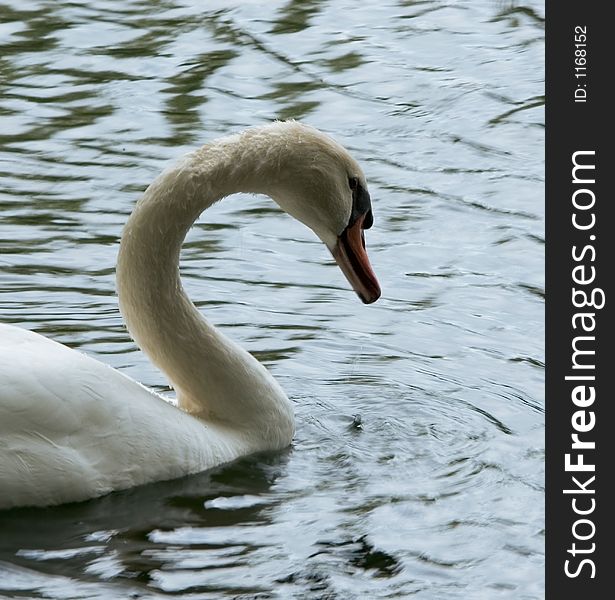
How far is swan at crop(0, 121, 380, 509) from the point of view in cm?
647

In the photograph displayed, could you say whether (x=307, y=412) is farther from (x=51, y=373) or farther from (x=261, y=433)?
(x=51, y=373)

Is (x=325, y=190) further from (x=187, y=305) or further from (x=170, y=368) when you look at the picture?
(x=170, y=368)

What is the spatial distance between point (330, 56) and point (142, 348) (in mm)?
6234

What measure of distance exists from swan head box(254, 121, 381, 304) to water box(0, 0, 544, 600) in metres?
0.76

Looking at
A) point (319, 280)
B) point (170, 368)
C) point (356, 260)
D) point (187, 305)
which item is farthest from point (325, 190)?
point (319, 280)

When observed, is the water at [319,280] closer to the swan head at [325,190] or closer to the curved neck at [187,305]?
the curved neck at [187,305]

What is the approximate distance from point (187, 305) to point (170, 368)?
30 centimetres

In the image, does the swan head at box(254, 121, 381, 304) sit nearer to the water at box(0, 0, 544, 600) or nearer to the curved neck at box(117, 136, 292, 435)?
the curved neck at box(117, 136, 292, 435)

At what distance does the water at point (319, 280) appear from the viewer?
6395mm

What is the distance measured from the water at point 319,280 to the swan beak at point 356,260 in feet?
1.97

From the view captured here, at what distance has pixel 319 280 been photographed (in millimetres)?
9453

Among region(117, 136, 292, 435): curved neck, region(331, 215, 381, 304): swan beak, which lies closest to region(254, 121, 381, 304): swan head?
region(331, 215, 381, 304): swan beak

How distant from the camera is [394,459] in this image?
24.0ft

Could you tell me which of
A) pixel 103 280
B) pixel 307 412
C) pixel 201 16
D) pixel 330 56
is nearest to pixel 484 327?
pixel 307 412
